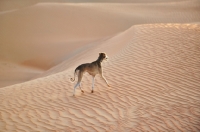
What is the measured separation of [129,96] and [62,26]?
61.3ft

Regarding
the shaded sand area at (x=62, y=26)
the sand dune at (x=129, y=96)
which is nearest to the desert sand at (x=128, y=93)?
the sand dune at (x=129, y=96)

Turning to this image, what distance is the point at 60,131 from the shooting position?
6270 millimetres

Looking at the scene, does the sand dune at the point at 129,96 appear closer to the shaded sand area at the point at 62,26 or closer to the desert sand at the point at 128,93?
the desert sand at the point at 128,93

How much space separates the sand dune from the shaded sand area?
809cm

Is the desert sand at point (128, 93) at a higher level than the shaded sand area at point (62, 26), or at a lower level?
lower

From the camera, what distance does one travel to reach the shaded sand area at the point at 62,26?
2072 cm

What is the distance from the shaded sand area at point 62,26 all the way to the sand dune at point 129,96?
8091mm

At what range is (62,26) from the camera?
25.9 metres

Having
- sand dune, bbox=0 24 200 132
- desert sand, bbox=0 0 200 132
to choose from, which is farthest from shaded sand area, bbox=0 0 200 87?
sand dune, bbox=0 24 200 132

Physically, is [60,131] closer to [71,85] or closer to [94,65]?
[94,65]

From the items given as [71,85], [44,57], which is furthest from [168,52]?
[44,57]

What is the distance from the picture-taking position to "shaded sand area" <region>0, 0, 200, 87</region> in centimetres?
2072

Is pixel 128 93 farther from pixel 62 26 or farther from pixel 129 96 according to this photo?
pixel 62 26

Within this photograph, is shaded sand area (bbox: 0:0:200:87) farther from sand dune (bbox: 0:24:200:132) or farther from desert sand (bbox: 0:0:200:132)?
sand dune (bbox: 0:24:200:132)
